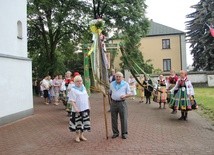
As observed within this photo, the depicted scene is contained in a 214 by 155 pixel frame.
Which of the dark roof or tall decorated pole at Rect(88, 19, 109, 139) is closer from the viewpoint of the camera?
tall decorated pole at Rect(88, 19, 109, 139)

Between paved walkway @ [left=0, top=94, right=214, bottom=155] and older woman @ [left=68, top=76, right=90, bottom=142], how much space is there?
0.44 m

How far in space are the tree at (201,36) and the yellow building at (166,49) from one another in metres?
11.2

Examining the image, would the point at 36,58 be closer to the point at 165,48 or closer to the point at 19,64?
the point at 19,64

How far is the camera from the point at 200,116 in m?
15.1

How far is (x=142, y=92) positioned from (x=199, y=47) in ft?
63.7

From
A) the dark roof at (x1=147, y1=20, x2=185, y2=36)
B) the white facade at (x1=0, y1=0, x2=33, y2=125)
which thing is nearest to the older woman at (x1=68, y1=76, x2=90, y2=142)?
the white facade at (x1=0, y1=0, x2=33, y2=125)

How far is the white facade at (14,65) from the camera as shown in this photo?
1399cm

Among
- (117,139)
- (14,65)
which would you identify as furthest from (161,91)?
(117,139)

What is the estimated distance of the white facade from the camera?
14.0m

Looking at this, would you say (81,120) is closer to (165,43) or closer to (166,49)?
(166,49)

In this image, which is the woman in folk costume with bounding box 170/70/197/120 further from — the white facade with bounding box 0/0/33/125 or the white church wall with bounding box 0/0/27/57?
the white church wall with bounding box 0/0/27/57

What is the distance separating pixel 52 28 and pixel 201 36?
55.9 feet

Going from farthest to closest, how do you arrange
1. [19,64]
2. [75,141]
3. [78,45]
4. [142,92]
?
1. [78,45]
2. [142,92]
3. [19,64]
4. [75,141]

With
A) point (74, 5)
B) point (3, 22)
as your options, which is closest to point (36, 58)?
point (74, 5)
